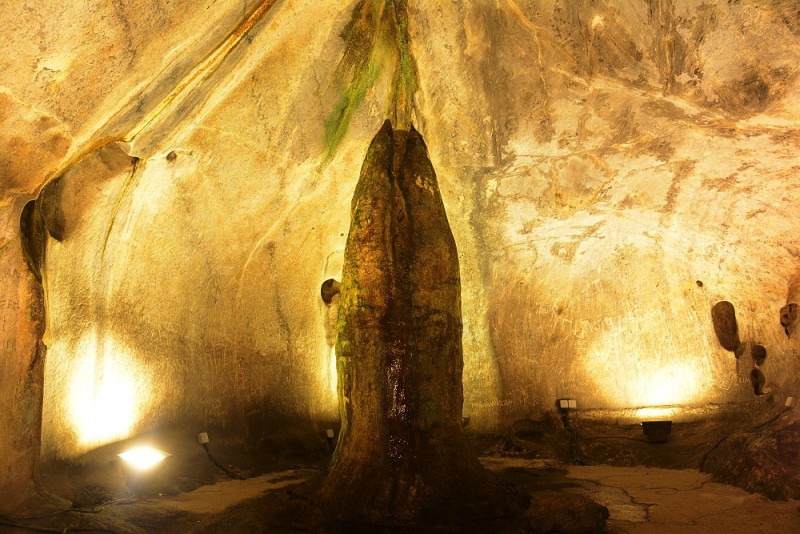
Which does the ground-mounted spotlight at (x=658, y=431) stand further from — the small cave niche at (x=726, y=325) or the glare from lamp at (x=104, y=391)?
the glare from lamp at (x=104, y=391)

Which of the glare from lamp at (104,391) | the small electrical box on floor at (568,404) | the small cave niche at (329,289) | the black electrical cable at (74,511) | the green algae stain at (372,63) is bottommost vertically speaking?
the black electrical cable at (74,511)

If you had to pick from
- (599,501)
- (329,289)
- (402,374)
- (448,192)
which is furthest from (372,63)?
(599,501)

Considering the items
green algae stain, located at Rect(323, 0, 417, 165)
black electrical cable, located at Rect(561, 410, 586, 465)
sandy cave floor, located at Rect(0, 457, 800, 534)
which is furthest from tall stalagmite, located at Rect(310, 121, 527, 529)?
black electrical cable, located at Rect(561, 410, 586, 465)

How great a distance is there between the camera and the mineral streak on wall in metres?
3.87

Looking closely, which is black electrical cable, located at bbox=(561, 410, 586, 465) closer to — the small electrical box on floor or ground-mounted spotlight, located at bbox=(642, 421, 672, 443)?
the small electrical box on floor

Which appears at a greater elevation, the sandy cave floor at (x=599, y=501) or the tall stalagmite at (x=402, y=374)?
the tall stalagmite at (x=402, y=374)

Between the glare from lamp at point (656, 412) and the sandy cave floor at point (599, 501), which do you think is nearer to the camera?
the sandy cave floor at point (599, 501)

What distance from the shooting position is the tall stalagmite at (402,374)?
380 cm

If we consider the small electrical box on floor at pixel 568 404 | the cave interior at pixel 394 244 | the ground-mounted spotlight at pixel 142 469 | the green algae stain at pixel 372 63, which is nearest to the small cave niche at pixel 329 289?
the cave interior at pixel 394 244

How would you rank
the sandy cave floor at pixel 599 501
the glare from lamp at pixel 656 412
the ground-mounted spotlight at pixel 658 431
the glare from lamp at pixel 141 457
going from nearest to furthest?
the sandy cave floor at pixel 599 501 → the glare from lamp at pixel 141 457 → the ground-mounted spotlight at pixel 658 431 → the glare from lamp at pixel 656 412

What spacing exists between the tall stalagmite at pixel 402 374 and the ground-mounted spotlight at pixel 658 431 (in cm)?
286

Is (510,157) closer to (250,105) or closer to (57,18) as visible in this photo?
(250,105)

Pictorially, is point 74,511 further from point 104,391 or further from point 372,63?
point 372,63

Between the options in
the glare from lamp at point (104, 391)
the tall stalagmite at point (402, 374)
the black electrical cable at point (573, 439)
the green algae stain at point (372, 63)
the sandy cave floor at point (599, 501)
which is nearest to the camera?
the sandy cave floor at point (599, 501)
